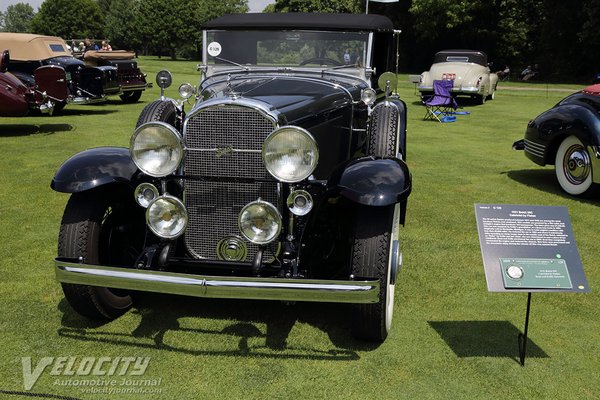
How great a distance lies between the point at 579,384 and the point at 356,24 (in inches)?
129

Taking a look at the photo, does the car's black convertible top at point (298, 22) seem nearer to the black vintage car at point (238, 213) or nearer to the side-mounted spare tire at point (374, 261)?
Result: the black vintage car at point (238, 213)

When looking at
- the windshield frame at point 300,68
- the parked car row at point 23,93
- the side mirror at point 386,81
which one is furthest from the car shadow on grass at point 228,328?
the parked car row at point 23,93

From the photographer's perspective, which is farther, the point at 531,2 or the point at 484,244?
the point at 531,2

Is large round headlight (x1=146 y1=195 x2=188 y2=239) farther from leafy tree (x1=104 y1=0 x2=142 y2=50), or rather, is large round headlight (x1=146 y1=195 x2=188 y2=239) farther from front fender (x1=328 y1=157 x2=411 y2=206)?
leafy tree (x1=104 y1=0 x2=142 y2=50)

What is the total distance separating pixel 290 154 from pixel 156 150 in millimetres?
763

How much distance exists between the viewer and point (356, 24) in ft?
16.0

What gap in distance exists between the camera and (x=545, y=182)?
7270 millimetres

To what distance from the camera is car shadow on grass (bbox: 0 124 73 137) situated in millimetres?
10500

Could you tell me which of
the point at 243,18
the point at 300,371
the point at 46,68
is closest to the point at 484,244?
the point at 300,371

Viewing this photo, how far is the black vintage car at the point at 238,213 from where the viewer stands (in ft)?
9.48

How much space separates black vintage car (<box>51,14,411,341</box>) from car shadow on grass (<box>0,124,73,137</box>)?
7.90m

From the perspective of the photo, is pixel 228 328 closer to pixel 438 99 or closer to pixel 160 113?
pixel 160 113

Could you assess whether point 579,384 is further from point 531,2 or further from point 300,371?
point 531,2

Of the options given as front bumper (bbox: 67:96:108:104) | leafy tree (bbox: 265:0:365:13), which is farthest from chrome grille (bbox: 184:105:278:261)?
leafy tree (bbox: 265:0:365:13)
